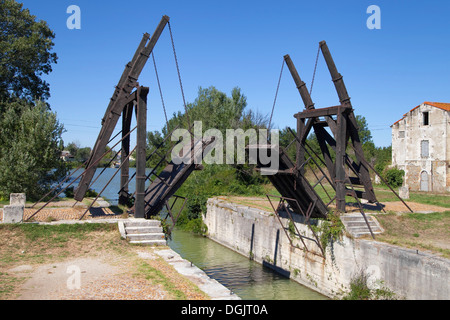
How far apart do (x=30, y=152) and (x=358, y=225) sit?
64.1ft

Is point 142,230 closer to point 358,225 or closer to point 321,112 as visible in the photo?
point 358,225

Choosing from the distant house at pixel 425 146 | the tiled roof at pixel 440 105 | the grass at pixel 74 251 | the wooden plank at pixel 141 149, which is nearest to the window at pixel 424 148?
the distant house at pixel 425 146

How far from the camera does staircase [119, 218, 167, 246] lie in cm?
1135

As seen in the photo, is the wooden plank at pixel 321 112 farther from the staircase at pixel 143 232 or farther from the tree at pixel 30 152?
the tree at pixel 30 152

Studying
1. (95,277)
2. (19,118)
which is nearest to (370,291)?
(95,277)

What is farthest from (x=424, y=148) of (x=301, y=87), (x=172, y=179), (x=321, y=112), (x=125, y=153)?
(x=125, y=153)

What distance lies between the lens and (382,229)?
48.3 ft

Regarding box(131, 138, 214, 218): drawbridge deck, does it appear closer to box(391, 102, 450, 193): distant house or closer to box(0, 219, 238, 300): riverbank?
box(0, 219, 238, 300): riverbank

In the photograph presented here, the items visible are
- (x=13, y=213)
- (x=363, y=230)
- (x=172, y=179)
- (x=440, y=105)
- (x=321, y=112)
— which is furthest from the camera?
(x=440, y=105)

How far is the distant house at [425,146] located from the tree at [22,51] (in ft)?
104

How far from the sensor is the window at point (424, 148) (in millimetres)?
33250

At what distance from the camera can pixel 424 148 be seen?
3350 centimetres

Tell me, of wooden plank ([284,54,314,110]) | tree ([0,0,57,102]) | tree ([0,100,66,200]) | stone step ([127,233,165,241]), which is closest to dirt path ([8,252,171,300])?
stone step ([127,233,165,241])

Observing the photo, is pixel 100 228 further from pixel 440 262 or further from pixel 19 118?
pixel 19 118
